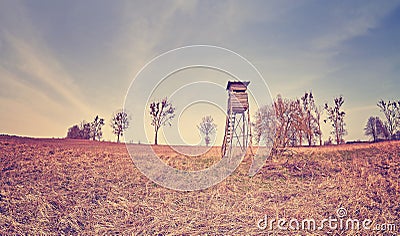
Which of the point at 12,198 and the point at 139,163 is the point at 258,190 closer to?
the point at 139,163

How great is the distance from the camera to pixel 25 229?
19.5 feet

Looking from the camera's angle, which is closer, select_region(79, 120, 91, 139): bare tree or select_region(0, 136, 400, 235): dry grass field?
select_region(0, 136, 400, 235): dry grass field

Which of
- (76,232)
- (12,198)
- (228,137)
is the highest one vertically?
(228,137)

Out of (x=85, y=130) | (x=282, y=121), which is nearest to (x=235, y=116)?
(x=282, y=121)

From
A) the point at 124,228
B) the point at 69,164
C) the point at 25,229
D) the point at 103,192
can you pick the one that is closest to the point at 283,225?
the point at 124,228

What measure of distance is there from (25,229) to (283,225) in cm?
579

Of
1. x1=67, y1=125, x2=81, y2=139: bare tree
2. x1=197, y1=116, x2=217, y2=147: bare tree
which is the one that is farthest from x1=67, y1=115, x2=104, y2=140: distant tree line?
x1=197, y1=116, x2=217, y2=147: bare tree

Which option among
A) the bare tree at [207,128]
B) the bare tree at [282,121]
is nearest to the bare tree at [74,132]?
the bare tree at [207,128]

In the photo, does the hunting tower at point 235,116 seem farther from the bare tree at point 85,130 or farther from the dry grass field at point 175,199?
the bare tree at point 85,130
